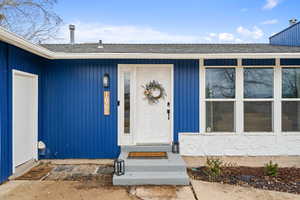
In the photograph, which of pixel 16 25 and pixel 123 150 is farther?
pixel 16 25

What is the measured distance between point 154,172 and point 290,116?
374cm

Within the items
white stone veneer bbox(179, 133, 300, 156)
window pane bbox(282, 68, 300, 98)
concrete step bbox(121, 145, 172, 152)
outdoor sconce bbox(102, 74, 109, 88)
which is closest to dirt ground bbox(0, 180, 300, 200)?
concrete step bbox(121, 145, 172, 152)

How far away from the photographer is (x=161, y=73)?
5273mm

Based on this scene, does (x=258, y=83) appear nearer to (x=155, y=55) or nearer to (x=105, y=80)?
A: (x=155, y=55)

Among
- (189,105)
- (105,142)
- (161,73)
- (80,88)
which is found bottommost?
(105,142)

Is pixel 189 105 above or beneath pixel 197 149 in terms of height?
above

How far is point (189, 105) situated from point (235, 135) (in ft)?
Result: 4.40

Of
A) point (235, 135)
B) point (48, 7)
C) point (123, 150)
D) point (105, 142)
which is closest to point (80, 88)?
point (105, 142)

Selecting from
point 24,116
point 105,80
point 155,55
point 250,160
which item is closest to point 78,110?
point 105,80

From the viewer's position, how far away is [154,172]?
389 centimetres

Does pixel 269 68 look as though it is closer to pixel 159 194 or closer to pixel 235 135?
pixel 235 135

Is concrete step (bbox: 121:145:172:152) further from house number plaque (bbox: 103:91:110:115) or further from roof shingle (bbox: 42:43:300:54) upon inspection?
roof shingle (bbox: 42:43:300:54)

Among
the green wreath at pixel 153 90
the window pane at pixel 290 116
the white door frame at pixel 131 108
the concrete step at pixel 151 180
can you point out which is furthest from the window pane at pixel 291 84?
the concrete step at pixel 151 180

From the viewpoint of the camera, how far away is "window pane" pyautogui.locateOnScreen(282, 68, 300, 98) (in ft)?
17.1
